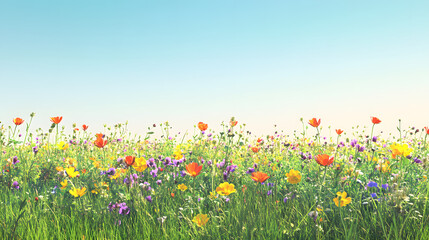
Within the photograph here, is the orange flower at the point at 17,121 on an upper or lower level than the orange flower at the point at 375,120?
lower

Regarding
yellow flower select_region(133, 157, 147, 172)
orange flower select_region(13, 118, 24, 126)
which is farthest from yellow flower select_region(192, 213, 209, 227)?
orange flower select_region(13, 118, 24, 126)

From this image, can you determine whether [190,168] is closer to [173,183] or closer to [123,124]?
[173,183]

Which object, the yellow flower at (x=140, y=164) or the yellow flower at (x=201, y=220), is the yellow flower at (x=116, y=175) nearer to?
the yellow flower at (x=140, y=164)

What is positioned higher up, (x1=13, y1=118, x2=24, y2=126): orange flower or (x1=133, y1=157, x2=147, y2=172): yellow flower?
(x1=13, y1=118, x2=24, y2=126): orange flower

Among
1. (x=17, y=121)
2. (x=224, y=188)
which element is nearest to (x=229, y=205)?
(x=224, y=188)

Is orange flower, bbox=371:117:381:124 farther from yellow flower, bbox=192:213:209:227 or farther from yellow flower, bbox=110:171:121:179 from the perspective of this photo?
yellow flower, bbox=110:171:121:179

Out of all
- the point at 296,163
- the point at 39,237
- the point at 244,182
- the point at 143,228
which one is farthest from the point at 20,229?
the point at 296,163

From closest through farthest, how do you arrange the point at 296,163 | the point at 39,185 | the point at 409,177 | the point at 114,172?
1. the point at 114,172
2. the point at 409,177
3. the point at 39,185
4. the point at 296,163

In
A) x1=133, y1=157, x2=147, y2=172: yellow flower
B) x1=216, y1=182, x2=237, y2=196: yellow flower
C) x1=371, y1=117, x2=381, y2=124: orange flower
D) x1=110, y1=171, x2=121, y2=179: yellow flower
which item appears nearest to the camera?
x1=216, y1=182, x2=237, y2=196: yellow flower

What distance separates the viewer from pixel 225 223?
2980 mm

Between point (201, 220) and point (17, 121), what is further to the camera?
point (17, 121)

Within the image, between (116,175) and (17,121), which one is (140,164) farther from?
(17,121)

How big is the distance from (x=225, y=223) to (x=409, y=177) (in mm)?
2626

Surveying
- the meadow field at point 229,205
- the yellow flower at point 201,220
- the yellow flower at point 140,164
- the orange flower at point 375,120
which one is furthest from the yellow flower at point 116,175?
the orange flower at point 375,120
